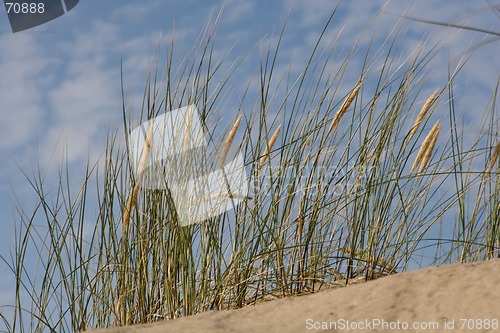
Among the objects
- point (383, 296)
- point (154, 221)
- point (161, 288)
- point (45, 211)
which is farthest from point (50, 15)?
point (383, 296)

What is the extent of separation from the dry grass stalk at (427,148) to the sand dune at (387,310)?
24.8 inches

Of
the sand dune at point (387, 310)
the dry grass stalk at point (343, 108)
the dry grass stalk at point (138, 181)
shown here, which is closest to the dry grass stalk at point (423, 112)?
the dry grass stalk at point (343, 108)

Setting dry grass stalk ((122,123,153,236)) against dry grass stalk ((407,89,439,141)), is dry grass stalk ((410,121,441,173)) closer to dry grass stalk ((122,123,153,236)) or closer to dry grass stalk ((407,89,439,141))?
dry grass stalk ((407,89,439,141))

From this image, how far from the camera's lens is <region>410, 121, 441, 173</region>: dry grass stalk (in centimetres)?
234

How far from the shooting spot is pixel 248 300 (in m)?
2.21

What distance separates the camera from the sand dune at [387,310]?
1521 mm

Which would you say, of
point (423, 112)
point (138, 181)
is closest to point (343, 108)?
point (423, 112)

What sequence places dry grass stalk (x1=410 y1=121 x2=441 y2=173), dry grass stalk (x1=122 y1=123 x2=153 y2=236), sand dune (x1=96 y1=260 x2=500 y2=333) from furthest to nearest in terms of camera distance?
dry grass stalk (x1=410 y1=121 x2=441 y2=173) → dry grass stalk (x1=122 y1=123 x2=153 y2=236) → sand dune (x1=96 y1=260 x2=500 y2=333)

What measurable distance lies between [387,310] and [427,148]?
3.07ft

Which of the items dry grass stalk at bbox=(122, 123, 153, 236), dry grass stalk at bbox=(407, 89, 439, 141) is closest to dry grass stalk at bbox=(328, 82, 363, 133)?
dry grass stalk at bbox=(407, 89, 439, 141)

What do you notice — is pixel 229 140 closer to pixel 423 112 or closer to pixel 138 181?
pixel 138 181

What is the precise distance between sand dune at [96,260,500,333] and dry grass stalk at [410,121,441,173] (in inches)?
24.8

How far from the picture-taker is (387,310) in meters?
1.58

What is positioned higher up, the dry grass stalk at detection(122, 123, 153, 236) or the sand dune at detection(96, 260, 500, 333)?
the dry grass stalk at detection(122, 123, 153, 236)
